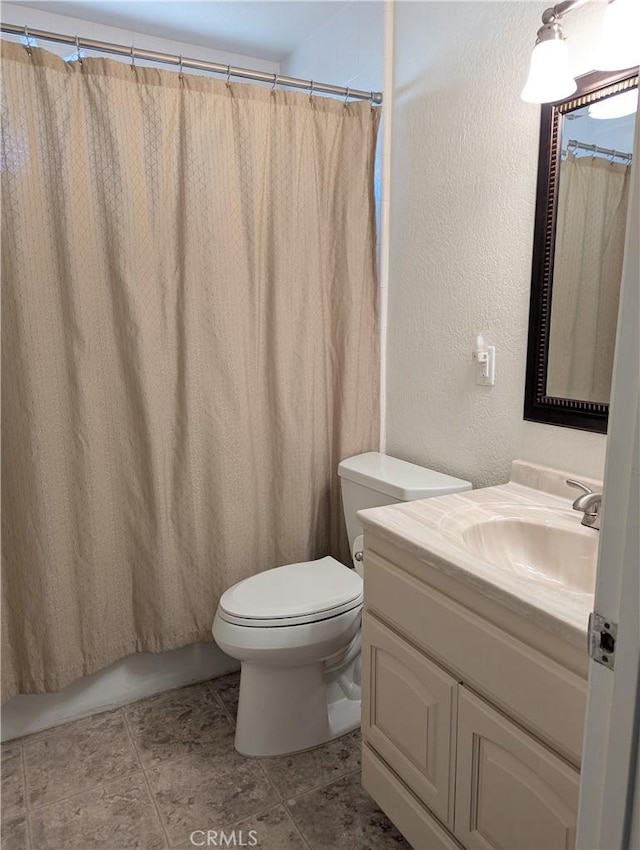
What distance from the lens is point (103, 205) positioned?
5.45ft

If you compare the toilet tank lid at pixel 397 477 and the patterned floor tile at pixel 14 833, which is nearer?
the patterned floor tile at pixel 14 833

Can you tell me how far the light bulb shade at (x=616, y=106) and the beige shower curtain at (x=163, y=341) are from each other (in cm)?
83

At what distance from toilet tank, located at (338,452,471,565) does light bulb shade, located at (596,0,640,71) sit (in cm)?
108

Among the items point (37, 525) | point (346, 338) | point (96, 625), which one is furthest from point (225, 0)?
point (96, 625)

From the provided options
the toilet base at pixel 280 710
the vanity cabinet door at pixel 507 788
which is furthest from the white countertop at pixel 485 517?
the toilet base at pixel 280 710

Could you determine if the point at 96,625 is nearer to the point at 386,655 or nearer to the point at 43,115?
the point at 386,655

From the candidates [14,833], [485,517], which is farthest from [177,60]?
[14,833]

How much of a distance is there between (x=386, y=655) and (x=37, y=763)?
1149mm

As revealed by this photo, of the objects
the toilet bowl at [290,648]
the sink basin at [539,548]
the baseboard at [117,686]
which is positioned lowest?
the baseboard at [117,686]

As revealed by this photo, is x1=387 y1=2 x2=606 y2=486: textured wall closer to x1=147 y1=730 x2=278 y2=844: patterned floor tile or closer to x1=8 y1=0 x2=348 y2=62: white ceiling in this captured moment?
x1=8 y1=0 x2=348 y2=62: white ceiling

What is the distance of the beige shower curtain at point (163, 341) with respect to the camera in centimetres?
161

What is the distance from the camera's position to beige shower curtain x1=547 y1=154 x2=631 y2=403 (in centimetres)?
129

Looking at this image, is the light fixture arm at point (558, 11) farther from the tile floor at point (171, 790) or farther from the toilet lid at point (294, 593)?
the tile floor at point (171, 790)

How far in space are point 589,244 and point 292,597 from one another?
121 centimetres
